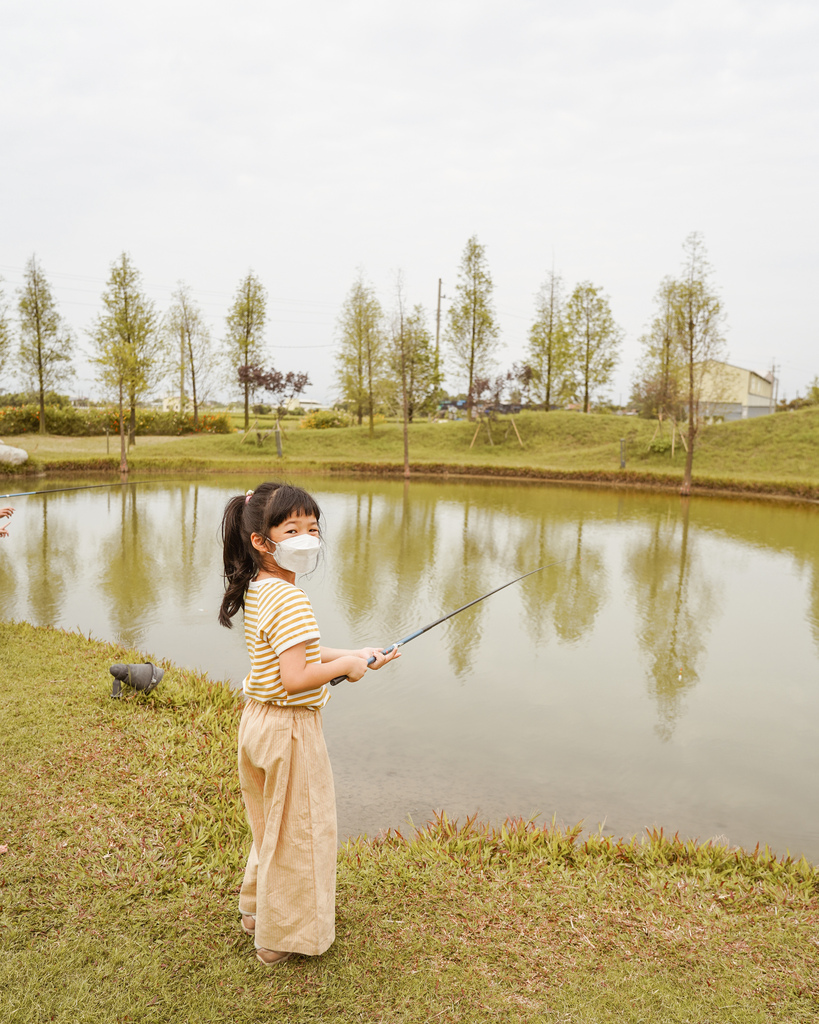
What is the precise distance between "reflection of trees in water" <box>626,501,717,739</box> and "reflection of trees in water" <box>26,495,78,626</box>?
605 centimetres

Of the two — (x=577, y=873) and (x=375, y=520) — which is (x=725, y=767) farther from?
(x=375, y=520)

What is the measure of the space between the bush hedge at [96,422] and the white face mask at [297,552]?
2936 centimetres

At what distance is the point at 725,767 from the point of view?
4.63 m

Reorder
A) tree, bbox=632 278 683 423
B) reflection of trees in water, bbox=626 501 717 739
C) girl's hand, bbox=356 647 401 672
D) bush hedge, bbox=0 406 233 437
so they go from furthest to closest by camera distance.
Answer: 1. bush hedge, bbox=0 406 233 437
2. tree, bbox=632 278 683 423
3. reflection of trees in water, bbox=626 501 717 739
4. girl's hand, bbox=356 647 401 672

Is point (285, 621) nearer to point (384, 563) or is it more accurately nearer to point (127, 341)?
point (384, 563)

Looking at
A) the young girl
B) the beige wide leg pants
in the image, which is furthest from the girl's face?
the beige wide leg pants

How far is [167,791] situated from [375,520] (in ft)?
37.4

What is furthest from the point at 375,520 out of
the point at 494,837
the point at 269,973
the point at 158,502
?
the point at 269,973

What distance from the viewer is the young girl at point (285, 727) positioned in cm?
208

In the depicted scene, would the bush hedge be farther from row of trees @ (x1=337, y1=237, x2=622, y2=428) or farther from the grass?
the grass

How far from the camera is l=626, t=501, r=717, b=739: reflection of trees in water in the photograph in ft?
19.9

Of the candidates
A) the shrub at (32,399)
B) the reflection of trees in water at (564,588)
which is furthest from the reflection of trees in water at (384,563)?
the shrub at (32,399)

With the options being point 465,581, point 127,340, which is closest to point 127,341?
point 127,340

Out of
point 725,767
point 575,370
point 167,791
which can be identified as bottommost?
point 725,767
